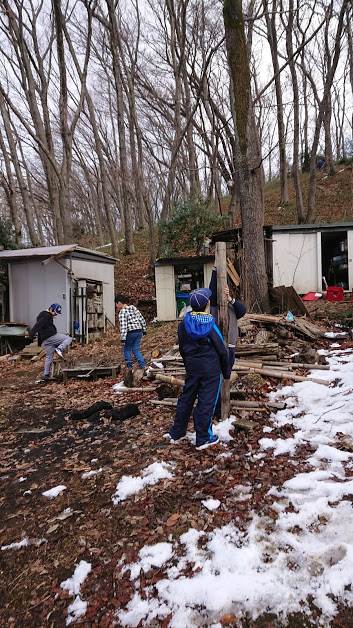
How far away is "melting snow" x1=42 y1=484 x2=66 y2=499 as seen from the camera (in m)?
4.11

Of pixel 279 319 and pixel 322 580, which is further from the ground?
pixel 279 319

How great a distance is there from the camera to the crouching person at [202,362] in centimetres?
451

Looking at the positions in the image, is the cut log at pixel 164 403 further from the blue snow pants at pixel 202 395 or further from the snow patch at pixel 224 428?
the blue snow pants at pixel 202 395

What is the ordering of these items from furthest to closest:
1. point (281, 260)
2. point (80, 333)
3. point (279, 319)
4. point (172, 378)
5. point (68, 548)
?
point (281, 260) < point (80, 333) < point (279, 319) < point (172, 378) < point (68, 548)

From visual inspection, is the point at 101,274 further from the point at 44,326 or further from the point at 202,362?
the point at 202,362

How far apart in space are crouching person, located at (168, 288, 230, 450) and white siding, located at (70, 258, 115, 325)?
1111 centimetres

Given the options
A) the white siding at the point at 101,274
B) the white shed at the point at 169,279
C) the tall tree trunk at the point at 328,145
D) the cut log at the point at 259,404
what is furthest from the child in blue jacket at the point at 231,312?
the tall tree trunk at the point at 328,145

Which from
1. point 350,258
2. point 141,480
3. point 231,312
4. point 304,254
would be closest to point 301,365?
point 231,312

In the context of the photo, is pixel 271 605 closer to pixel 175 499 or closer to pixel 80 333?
pixel 175 499

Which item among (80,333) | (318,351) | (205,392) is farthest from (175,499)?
(80,333)

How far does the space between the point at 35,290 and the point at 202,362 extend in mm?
12166

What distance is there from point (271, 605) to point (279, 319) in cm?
744

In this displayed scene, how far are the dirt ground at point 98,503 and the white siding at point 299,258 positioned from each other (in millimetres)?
11439

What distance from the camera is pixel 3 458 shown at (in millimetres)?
5293
